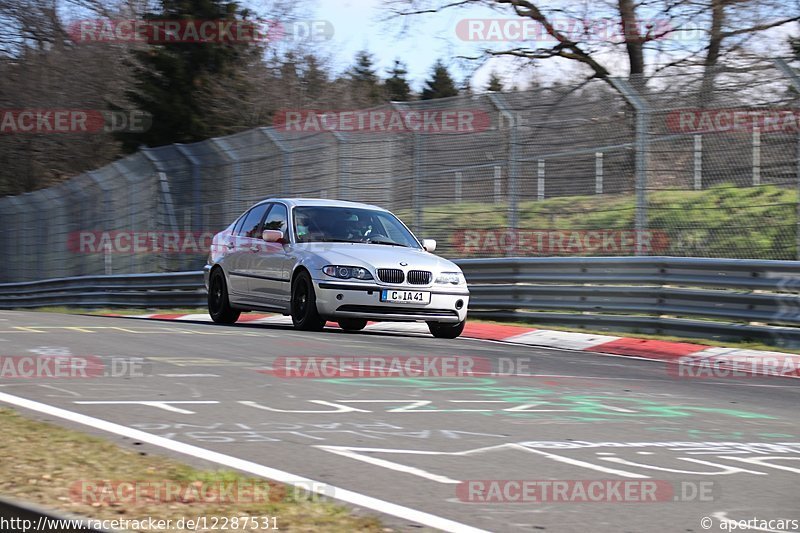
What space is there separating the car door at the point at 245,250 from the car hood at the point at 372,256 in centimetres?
134

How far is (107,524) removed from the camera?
3980mm

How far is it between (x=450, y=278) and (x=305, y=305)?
1647 millimetres

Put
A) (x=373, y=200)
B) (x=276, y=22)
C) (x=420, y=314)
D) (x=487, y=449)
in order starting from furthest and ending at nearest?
(x=276, y=22) < (x=373, y=200) < (x=420, y=314) < (x=487, y=449)

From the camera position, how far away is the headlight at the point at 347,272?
1253cm

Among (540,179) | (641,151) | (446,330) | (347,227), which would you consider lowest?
(446,330)

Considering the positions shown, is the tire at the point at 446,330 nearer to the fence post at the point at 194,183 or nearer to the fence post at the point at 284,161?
the fence post at the point at 284,161

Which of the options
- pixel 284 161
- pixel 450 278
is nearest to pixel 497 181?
pixel 450 278

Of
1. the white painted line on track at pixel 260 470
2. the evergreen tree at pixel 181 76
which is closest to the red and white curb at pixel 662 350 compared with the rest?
the white painted line on track at pixel 260 470

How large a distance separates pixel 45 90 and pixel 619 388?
42887mm

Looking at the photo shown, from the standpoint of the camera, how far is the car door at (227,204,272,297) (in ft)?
47.6

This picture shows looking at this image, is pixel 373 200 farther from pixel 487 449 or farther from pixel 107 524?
pixel 107 524

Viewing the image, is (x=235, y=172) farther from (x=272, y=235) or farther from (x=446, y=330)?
(x=446, y=330)

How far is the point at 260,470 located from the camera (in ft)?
17.2

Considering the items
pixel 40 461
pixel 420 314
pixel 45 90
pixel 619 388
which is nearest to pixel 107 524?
pixel 40 461
